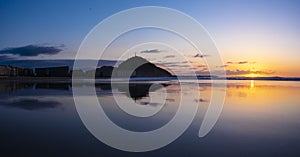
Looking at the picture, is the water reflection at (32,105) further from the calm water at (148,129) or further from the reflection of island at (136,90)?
the reflection of island at (136,90)

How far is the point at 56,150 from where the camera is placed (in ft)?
19.1

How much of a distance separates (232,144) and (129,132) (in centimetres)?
307

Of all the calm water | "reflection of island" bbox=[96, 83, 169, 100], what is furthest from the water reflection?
"reflection of island" bbox=[96, 83, 169, 100]

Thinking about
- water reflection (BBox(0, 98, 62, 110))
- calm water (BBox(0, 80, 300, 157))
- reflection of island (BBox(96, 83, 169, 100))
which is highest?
reflection of island (BBox(96, 83, 169, 100))

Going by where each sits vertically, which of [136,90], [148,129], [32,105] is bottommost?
[148,129]

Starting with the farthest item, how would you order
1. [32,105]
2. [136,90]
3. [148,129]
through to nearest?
1. [136,90]
2. [32,105]
3. [148,129]

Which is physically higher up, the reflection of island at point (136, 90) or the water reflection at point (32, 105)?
the reflection of island at point (136, 90)

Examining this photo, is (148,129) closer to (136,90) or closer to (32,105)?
(32,105)

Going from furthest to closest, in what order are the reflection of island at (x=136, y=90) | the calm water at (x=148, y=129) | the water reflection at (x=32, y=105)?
the reflection of island at (x=136, y=90) → the water reflection at (x=32, y=105) → the calm water at (x=148, y=129)

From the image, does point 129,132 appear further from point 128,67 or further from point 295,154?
point 128,67

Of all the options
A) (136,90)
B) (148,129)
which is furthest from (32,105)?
(136,90)

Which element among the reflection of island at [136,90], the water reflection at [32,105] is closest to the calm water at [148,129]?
the water reflection at [32,105]

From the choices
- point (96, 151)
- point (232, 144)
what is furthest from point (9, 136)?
point (232, 144)

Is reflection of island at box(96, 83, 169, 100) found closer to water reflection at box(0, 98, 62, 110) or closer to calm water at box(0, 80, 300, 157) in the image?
water reflection at box(0, 98, 62, 110)
